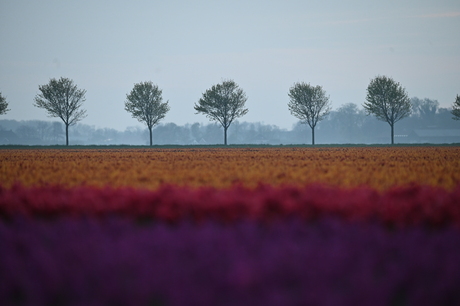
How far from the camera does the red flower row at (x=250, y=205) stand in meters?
6.88

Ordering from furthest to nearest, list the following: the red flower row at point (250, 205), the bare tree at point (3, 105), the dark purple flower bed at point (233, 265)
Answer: the bare tree at point (3, 105)
the red flower row at point (250, 205)
the dark purple flower bed at point (233, 265)

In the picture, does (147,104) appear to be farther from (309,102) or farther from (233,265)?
(233,265)

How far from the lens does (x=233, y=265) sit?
4934 mm

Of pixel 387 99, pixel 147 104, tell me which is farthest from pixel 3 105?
pixel 387 99

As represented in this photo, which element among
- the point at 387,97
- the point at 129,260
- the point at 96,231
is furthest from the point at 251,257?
the point at 387,97

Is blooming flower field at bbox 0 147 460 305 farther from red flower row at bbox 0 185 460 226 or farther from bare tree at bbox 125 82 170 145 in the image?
bare tree at bbox 125 82 170 145

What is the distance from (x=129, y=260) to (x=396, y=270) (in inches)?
104

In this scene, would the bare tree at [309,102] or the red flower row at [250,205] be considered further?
the bare tree at [309,102]

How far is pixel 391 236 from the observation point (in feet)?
20.0

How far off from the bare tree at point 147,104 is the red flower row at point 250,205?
229ft

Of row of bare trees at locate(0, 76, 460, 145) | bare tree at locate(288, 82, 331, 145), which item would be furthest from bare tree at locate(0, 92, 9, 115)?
bare tree at locate(288, 82, 331, 145)

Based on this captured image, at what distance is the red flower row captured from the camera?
688cm

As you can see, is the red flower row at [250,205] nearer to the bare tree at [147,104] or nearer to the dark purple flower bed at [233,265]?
the dark purple flower bed at [233,265]

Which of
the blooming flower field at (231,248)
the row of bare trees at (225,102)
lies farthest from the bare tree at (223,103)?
the blooming flower field at (231,248)
